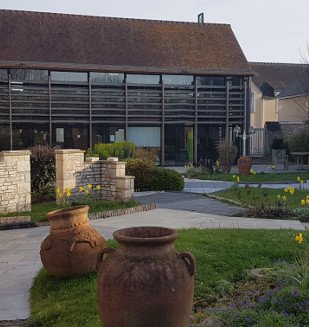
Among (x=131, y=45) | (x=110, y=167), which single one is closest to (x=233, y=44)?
(x=131, y=45)

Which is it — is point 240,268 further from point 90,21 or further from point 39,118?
point 90,21

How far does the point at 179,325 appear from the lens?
4.18 metres

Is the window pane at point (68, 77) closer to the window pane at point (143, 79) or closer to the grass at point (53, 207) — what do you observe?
the window pane at point (143, 79)

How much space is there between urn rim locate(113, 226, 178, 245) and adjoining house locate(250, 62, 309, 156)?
27374mm

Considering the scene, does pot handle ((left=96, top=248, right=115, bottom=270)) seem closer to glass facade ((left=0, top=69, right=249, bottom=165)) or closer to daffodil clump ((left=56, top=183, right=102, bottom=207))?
daffodil clump ((left=56, top=183, right=102, bottom=207))

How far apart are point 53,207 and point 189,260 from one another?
342 inches

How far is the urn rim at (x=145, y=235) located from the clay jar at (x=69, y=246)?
5.64 feet

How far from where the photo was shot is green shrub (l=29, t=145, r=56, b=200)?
1379 cm

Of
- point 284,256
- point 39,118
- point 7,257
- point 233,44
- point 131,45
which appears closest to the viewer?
point 284,256

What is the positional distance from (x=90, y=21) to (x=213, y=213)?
18.8 m

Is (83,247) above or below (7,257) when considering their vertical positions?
above

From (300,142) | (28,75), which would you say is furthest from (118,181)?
(300,142)

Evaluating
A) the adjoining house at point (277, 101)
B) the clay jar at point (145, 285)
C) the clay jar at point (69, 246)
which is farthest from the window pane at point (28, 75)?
the clay jar at point (145, 285)

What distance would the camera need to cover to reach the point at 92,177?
1402 cm
